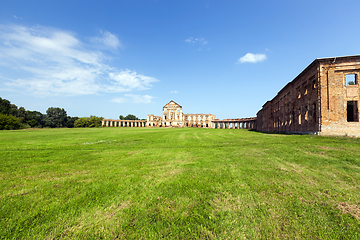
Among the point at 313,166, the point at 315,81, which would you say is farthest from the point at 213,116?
the point at 313,166

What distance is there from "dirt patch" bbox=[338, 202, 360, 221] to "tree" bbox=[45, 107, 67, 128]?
124046mm

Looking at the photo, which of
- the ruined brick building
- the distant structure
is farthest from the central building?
the ruined brick building

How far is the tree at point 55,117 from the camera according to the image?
3654 inches

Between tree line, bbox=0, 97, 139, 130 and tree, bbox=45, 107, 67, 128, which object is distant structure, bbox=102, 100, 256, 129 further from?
tree, bbox=45, 107, 67, 128

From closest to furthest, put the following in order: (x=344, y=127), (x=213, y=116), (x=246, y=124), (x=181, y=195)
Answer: (x=181, y=195) < (x=344, y=127) < (x=246, y=124) < (x=213, y=116)

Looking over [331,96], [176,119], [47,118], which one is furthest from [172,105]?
[331,96]

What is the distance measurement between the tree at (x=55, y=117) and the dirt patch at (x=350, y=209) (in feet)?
407

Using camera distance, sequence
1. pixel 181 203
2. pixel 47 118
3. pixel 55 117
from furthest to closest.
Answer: pixel 55 117 < pixel 47 118 < pixel 181 203

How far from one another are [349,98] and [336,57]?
19.2ft

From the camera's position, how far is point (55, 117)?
9606cm

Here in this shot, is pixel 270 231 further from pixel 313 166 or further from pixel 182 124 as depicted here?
pixel 182 124

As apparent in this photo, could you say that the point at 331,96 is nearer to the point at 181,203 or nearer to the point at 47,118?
the point at 181,203

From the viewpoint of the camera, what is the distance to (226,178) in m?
5.31

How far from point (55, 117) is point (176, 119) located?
8019 centimetres
